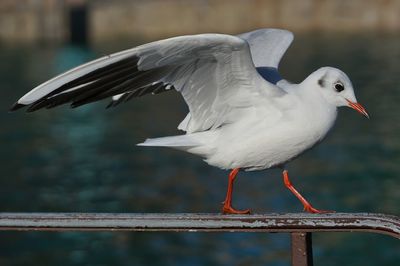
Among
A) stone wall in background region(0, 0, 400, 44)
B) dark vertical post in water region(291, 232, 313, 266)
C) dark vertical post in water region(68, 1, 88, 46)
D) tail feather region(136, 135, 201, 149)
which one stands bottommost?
dark vertical post in water region(68, 1, 88, 46)

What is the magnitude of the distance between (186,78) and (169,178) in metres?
10.4

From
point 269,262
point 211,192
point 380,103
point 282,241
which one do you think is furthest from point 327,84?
point 380,103

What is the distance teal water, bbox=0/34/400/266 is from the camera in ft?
36.6

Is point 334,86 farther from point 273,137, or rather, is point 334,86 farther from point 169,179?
point 169,179

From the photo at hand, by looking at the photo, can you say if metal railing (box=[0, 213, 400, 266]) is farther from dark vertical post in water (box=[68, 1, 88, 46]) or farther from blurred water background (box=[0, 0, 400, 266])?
dark vertical post in water (box=[68, 1, 88, 46])

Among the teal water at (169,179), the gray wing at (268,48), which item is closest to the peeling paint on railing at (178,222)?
the gray wing at (268,48)

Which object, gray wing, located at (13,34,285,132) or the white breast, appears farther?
the white breast

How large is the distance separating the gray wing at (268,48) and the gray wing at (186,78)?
0.29 m

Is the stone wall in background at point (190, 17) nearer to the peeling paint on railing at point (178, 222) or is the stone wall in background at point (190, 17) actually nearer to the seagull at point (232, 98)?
the seagull at point (232, 98)

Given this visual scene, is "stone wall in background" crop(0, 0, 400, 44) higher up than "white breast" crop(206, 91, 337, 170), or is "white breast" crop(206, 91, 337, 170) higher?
"white breast" crop(206, 91, 337, 170)

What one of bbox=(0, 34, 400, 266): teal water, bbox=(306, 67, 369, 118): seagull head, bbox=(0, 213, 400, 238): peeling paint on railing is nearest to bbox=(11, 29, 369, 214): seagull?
bbox=(306, 67, 369, 118): seagull head

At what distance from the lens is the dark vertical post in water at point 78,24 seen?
26.3 meters

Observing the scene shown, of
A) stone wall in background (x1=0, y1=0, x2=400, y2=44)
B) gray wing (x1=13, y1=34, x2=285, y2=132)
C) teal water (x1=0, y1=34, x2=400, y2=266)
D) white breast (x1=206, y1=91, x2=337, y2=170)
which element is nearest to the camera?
gray wing (x1=13, y1=34, x2=285, y2=132)

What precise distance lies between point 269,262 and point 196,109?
693 centimetres
